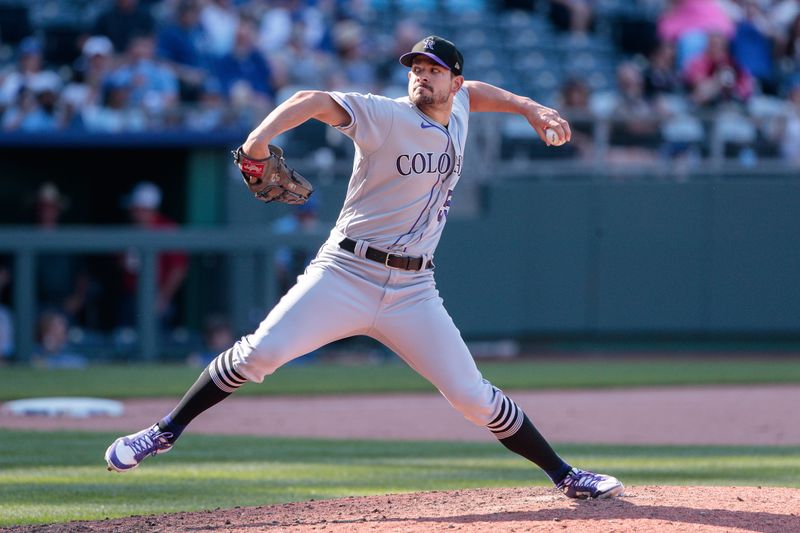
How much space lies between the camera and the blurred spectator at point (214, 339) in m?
12.5

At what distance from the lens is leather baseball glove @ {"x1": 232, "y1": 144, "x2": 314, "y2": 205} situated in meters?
4.66

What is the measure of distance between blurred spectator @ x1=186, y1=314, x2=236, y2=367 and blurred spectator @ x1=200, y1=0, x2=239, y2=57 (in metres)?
3.08

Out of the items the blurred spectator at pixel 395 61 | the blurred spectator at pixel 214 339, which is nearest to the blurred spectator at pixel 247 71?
the blurred spectator at pixel 395 61

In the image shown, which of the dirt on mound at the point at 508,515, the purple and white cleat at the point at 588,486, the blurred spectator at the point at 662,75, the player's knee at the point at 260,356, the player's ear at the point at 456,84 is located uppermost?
the blurred spectator at the point at 662,75

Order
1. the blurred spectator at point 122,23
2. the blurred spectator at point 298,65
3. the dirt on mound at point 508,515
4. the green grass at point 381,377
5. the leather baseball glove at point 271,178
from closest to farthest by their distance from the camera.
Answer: the leather baseball glove at point 271,178
the dirt on mound at point 508,515
the green grass at point 381,377
the blurred spectator at point 122,23
the blurred spectator at point 298,65

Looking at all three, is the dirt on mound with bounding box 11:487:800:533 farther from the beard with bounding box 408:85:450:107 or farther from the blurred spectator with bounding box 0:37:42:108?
the blurred spectator with bounding box 0:37:42:108

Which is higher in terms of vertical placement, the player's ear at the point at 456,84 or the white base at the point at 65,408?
the player's ear at the point at 456,84

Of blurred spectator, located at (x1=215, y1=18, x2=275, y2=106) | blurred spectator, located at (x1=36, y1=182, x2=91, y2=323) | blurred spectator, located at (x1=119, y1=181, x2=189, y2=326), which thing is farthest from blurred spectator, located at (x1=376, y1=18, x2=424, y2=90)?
blurred spectator, located at (x1=36, y1=182, x2=91, y2=323)

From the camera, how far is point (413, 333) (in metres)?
5.04

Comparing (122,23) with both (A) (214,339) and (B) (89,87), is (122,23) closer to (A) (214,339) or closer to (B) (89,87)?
(B) (89,87)

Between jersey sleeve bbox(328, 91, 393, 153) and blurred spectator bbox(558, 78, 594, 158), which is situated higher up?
blurred spectator bbox(558, 78, 594, 158)

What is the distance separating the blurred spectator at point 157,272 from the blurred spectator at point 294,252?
3.06 ft

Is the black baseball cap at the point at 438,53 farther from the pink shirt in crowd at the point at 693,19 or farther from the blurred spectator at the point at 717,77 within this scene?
the pink shirt in crowd at the point at 693,19

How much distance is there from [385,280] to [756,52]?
13.0 metres
